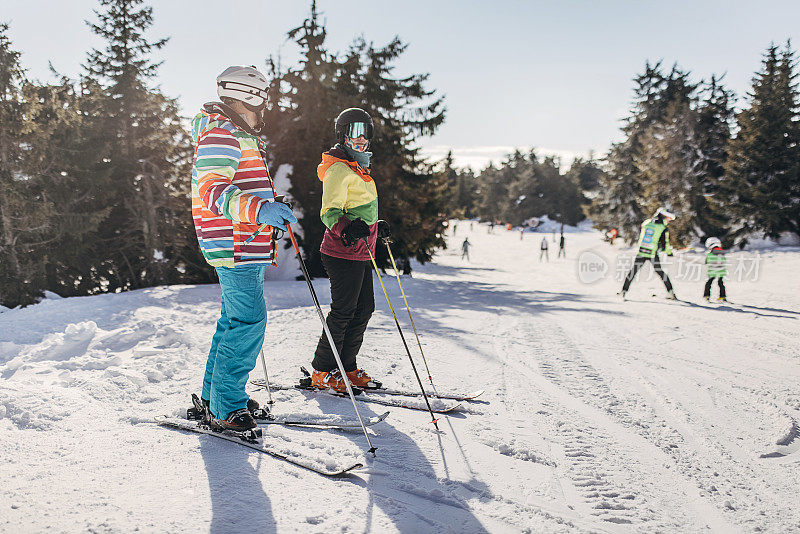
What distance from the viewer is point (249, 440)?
2871 mm

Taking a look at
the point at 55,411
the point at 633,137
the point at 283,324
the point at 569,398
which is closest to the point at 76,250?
the point at 283,324

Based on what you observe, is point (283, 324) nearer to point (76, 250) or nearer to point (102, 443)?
point (102, 443)

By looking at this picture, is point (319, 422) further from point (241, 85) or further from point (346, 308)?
point (241, 85)

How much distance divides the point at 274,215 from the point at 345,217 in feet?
4.33

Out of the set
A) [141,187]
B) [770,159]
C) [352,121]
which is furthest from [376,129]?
[770,159]

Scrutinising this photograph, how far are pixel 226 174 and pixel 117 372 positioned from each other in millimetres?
2620

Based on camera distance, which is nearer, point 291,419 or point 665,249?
point 291,419

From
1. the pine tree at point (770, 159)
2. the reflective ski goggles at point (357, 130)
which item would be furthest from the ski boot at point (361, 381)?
the pine tree at point (770, 159)

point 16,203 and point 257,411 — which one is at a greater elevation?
point 16,203

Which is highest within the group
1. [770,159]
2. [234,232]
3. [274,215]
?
[770,159]

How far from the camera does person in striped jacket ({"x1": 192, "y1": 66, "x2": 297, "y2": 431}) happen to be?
2.77 metres

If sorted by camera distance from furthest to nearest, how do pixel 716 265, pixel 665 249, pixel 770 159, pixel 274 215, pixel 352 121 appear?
pixel 770 159 → pixel 716 265 → pixel 665 249 → pixel 352 121 → pixel 274 215

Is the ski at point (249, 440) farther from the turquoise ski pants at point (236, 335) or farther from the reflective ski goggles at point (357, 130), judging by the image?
the reflective ski goggles at point (357, 130)

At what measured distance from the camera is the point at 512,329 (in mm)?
7352
